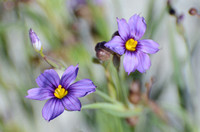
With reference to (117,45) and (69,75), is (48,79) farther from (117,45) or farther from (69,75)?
(117,45)

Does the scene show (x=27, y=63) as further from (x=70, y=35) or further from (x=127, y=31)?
(x=127, y=31)

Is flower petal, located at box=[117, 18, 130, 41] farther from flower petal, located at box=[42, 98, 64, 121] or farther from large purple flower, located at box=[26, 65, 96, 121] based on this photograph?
flower petal, located at box=[42, 98, 64, 121]

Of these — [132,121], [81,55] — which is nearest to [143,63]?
[132,121]

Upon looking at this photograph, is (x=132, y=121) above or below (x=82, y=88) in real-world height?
below

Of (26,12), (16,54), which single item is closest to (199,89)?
(26,12)

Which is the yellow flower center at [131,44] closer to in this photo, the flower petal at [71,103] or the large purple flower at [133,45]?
the large purple flower at [133,45]

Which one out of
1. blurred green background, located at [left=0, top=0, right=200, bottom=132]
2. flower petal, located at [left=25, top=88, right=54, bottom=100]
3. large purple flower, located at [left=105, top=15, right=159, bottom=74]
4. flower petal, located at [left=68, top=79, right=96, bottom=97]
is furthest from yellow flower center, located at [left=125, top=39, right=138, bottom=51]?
blurred green background, located at [left=0, top=0, right=200, bottom=132]
